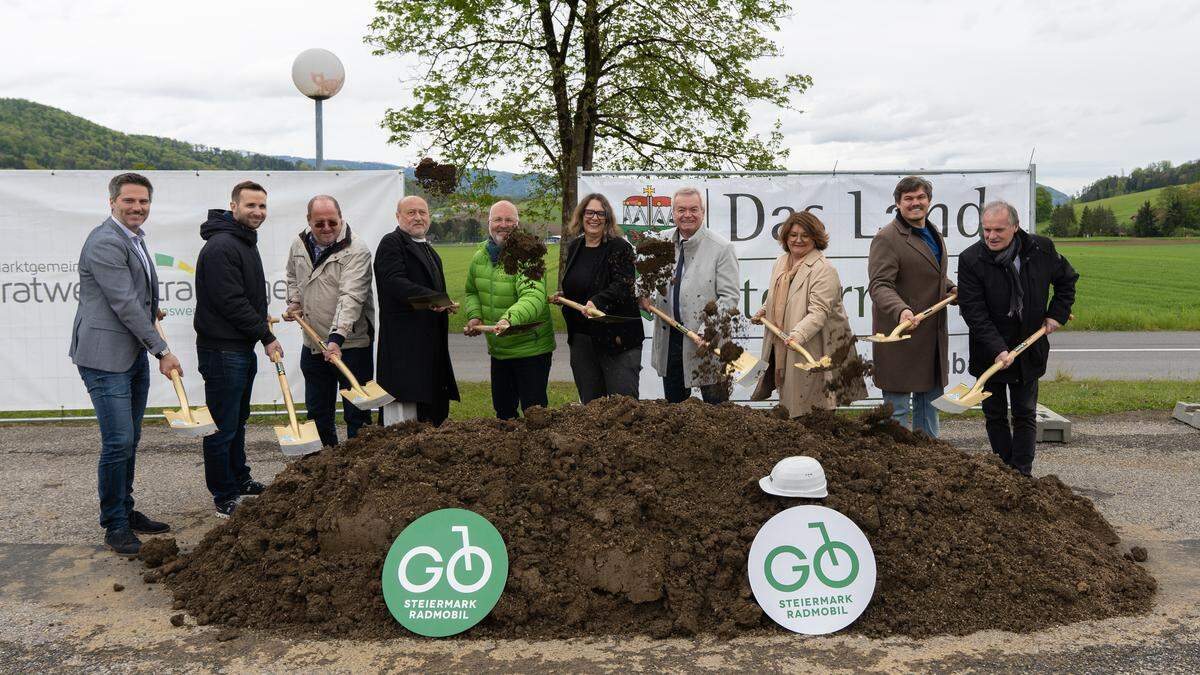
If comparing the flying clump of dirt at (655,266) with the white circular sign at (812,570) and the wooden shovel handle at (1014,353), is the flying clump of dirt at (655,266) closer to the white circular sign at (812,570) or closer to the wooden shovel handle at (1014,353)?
the wooden shovel handle at (1014,353)

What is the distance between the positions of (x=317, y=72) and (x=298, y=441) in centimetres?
415

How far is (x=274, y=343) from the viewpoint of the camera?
5.00 metres

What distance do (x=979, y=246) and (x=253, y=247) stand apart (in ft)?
13.9

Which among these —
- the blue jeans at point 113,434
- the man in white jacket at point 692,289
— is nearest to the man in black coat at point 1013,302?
the man in white jacket at point 692,289

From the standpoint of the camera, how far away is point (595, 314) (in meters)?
5.05

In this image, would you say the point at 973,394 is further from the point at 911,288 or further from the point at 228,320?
the point at 228,320

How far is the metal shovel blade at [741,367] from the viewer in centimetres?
508

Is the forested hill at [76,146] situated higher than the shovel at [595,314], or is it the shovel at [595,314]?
the forested hill at [76,146]

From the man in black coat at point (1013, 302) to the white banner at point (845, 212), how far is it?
2.05m

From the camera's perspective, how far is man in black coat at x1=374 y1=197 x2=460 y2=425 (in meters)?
5.30

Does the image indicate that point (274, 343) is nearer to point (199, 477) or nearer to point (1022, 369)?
point (199, 477)

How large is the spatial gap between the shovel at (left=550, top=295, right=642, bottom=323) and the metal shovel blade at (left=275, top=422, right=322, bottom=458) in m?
1.54

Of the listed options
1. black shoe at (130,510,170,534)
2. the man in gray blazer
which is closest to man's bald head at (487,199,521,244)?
the man in gray blazer

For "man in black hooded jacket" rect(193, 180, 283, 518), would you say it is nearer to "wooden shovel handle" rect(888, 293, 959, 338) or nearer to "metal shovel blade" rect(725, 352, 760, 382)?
"metal shovel blade" rect(725, 352, 760, 382)
